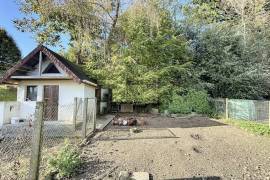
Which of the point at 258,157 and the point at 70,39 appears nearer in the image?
the point at 258,157

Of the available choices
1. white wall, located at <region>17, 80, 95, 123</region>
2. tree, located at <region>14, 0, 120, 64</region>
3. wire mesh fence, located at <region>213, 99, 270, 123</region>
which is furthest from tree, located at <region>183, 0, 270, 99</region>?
white wall, located at <region>17, 80, 95, 123</region>

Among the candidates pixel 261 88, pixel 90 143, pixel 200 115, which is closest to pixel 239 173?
pixel 90 143

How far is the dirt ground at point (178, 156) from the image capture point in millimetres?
5234

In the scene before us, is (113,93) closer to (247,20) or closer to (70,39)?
(70,39)

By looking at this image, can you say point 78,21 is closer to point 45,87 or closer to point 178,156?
point 45,87

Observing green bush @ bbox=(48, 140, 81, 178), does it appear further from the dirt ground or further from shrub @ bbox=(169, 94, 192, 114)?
shrub @ bbox=(169, 94, 192, 114)

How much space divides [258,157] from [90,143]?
16.3 feet

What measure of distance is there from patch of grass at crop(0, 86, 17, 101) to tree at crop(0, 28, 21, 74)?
141 inches

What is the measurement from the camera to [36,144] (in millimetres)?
4445

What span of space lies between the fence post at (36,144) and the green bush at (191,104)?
1261 cm

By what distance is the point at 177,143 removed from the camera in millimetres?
7590

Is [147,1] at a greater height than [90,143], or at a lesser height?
greater

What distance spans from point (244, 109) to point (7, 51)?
24.8 m

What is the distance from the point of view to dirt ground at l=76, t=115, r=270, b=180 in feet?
17.2
